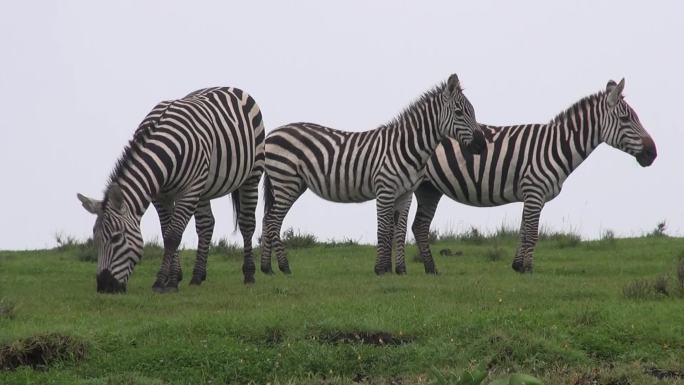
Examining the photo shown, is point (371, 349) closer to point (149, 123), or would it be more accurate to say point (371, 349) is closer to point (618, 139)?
point (149, 123)

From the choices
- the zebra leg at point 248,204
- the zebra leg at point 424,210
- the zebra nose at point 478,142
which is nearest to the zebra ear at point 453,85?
the zebra nose at point 478,142

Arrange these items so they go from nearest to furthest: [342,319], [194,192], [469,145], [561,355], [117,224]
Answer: [561,355]
[342,319]
[117,224]
[194,192]
[469,145]

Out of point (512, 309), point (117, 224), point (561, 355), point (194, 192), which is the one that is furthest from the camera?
point (194, 192)

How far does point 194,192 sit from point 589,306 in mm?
4607

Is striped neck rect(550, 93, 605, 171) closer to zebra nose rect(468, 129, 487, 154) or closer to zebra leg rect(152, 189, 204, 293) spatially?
zebra nose rect(468, 129, 487, 154)

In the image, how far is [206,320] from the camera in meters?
9.55

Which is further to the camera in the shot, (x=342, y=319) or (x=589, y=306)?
(x=589, y=306)

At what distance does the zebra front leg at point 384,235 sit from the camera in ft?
46.1

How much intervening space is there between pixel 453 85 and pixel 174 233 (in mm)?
4385

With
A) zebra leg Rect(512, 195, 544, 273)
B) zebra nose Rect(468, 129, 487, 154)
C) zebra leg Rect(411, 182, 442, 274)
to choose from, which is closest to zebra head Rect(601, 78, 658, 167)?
zebra leg Rect(512, 195, 544, 273)

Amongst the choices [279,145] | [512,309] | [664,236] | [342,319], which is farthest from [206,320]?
[664,236]

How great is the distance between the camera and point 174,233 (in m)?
12.2

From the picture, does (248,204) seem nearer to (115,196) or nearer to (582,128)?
(115,196)

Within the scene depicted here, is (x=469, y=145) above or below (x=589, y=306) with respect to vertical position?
above
